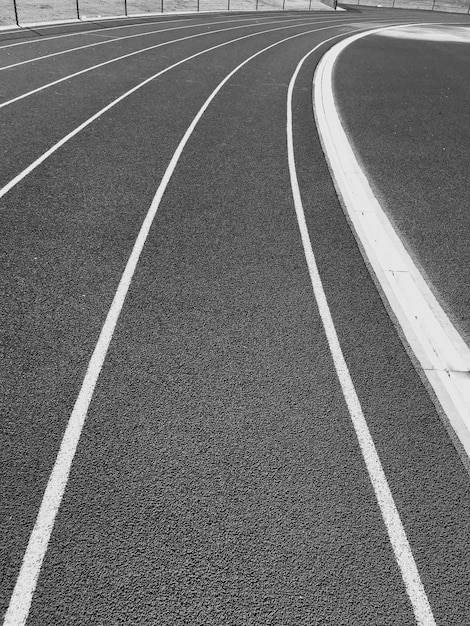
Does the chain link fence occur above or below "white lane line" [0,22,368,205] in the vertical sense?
above

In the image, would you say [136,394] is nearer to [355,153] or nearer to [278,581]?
[278,581]

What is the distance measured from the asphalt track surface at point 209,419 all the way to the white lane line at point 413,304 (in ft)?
0.51

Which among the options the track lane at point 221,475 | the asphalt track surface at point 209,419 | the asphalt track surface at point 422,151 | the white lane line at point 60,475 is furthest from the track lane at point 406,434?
the white lane line at point 60,475

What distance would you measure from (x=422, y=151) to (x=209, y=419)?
324 inches

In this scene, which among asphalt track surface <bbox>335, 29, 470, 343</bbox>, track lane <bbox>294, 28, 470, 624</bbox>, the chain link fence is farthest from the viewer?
the chain link fence

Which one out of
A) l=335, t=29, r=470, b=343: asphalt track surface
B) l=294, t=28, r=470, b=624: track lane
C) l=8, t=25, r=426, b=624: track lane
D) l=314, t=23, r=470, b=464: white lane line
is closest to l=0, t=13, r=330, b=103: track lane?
l=335, t=29, r=470, b=343: asphalt track surface

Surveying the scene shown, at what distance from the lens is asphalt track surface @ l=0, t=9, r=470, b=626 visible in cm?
291

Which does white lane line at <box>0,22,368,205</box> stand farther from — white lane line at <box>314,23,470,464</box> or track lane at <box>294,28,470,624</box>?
white lane line at <box>314,23,470,464</box>

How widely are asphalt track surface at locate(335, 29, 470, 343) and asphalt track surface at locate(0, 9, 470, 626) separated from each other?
0.93 metres

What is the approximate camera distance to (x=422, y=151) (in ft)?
33.2

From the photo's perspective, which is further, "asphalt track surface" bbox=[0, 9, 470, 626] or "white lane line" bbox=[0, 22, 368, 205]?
"white lane line" bbox=[0, 22, 368, 205]

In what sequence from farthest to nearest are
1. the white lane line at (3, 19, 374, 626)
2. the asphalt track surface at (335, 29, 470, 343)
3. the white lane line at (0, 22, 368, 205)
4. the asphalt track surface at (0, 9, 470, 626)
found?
the white lane line at (0, 22, 368, 205) < the asphalt track surface at (335, 29, 470, 343) < the asphalt track surface at (0, 9, 470, 626) < the white lane line at (3, 19, 374, 626)

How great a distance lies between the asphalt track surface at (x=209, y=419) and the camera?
2.91 m

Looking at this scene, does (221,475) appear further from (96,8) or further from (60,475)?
(96,8)
